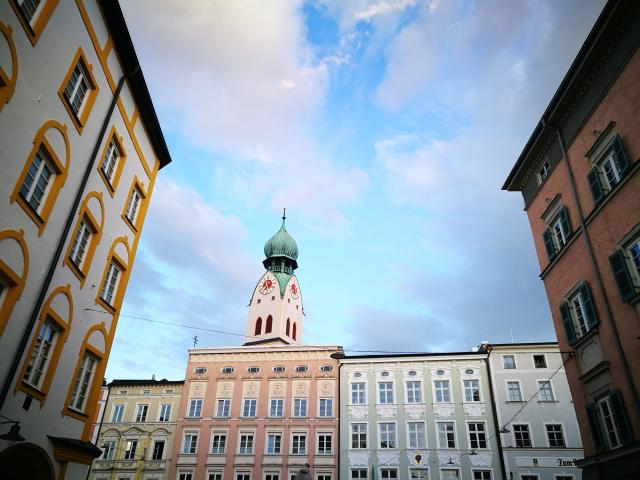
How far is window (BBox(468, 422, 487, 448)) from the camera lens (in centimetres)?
3738

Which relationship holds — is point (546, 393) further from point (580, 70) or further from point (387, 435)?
point (580, 70)

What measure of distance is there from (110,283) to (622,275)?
17.2 m

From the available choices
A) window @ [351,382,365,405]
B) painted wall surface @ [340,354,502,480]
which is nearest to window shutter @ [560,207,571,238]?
painted wall surface @ [340,354,502,480]

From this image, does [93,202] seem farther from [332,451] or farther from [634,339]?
[332,451]

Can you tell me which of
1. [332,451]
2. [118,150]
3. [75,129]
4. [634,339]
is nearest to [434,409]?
[332,451]

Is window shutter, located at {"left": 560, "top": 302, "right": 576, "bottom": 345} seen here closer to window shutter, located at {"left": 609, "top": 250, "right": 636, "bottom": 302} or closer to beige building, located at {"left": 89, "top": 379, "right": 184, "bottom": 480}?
window shutter, located at {"left": 609, "top": 250, "right": 636, "bottom": 302}

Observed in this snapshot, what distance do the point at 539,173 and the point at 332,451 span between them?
27867 millimetres

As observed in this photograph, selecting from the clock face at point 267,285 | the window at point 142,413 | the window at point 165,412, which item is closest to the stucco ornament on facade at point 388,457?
the window at point 165,412

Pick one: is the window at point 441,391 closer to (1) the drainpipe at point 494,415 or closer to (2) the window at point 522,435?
(1) the drainpipe at point 494,415

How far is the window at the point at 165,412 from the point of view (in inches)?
1732

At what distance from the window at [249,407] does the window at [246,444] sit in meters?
1.66

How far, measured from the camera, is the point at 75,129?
1489cm

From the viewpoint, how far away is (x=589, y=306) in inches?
682

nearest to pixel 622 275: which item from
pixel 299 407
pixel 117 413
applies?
pixel 299 407
